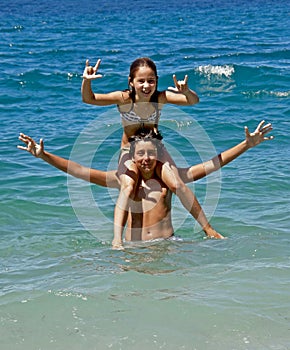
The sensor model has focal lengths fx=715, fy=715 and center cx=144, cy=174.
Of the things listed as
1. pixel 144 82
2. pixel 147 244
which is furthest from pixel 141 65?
pixel 147 244

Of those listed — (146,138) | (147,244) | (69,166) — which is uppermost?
(146,138)

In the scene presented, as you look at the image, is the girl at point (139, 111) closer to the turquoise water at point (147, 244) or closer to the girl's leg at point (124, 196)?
the girl's leg at point (124, 196)

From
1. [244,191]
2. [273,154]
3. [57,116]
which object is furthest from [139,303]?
[57,116]

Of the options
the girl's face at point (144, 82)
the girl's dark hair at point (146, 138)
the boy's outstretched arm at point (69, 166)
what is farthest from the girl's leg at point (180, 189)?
the girl's face at point (144, 82)

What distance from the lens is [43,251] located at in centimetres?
736

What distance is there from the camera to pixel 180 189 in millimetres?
7383

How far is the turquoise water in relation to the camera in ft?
16.9

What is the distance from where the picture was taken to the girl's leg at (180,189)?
734cm

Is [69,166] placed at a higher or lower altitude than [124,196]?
higher

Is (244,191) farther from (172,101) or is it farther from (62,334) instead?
(62,334)

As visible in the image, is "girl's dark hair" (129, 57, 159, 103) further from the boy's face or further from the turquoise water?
the turquoise water

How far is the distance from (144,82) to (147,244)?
5.37 ft

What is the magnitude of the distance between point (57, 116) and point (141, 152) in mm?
6836

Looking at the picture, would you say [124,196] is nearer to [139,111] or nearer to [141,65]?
[139,111]
